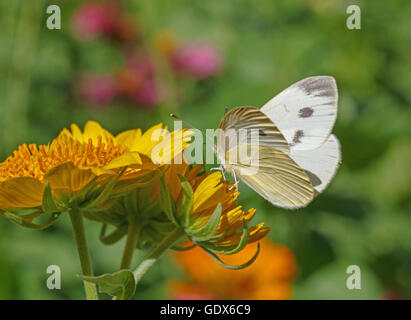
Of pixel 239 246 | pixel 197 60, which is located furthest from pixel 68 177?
pixel 197 60

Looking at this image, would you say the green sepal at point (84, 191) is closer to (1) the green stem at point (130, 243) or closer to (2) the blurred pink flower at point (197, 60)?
(1) the green stem at point (130, 243)

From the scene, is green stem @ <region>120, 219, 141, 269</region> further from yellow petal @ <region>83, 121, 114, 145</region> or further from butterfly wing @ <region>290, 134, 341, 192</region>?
butterfly wing @ <region>290, 134, 341, 192</region>

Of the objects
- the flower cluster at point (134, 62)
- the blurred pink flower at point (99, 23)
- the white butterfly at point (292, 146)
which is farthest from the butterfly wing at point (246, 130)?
the blurred pink flower at point (99, 23)

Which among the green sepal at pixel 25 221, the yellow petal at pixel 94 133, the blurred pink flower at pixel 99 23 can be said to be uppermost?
the blurred pink flower at pixel 99 23

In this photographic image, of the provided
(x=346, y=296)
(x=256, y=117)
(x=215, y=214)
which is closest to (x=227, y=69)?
(x=346, y=296)

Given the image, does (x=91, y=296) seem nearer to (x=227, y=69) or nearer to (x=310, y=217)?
(x=310, y=217)

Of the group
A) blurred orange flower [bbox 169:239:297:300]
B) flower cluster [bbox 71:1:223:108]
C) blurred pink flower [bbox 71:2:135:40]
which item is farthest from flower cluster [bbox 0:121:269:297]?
blurred pink flower [bbox 71:2:135:40]
